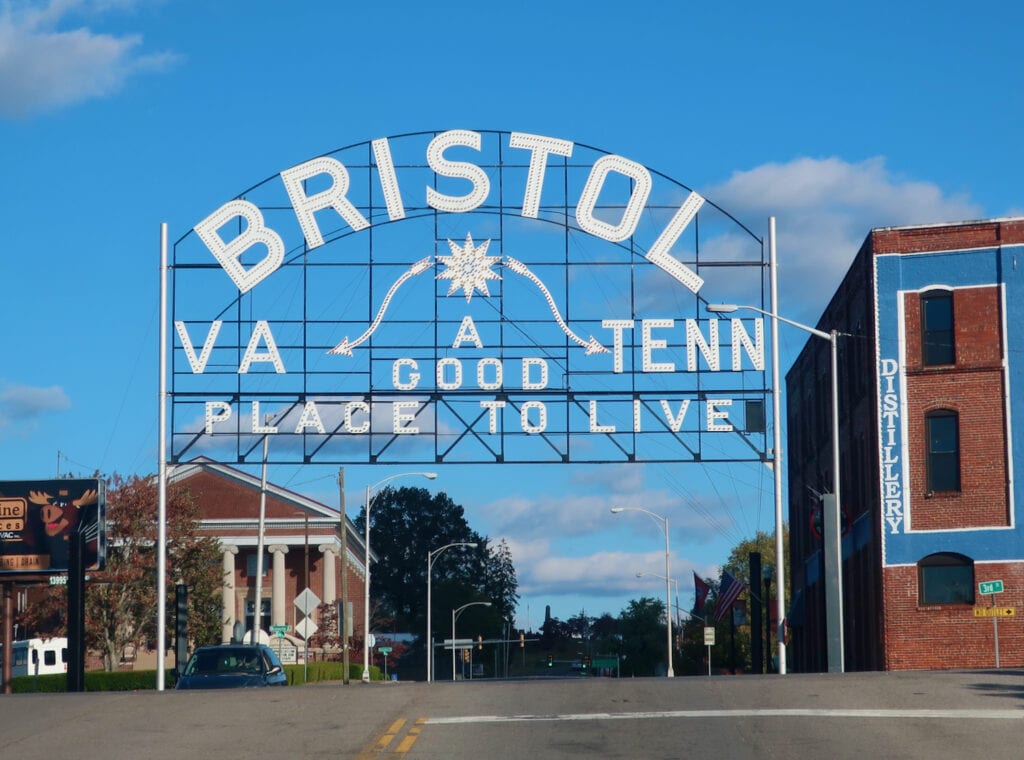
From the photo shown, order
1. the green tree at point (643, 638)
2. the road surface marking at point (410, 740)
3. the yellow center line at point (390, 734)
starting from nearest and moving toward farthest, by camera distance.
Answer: the road surface marking at point (410, 740), the yellow center line at point (390, 734), the green tree at point (643, 638)

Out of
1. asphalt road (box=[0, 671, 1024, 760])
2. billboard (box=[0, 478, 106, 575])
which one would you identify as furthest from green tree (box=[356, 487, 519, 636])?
asphalt road (box=[0, 671, 1024, 760])

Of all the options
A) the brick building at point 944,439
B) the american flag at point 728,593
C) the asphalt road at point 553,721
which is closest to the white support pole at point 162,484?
the asphalt road at point 553,721

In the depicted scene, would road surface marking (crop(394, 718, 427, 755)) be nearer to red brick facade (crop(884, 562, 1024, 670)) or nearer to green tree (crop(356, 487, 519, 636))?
red brick facade (crop(884, 562, 1024, 670))

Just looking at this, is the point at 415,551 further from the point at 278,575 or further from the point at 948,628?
the point at 948,628

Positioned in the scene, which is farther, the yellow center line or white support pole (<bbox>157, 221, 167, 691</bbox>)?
white support pole (<bbox>157, 221, 167, 691</bbox>)

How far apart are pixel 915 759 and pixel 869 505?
29192mm

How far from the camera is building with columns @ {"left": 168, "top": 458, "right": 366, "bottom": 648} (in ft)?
291

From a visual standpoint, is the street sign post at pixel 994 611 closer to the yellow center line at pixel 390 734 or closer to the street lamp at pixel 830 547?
the street lamp at pixel 830 547

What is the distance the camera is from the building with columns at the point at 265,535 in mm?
88812

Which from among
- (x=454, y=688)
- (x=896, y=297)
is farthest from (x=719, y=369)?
(x=454, y=688)

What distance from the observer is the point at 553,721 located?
A: 63.8 feet

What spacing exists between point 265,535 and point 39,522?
1845 inches

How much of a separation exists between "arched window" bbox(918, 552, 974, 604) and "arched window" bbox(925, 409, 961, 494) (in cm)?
188

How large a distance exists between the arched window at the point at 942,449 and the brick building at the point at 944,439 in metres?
0.03
